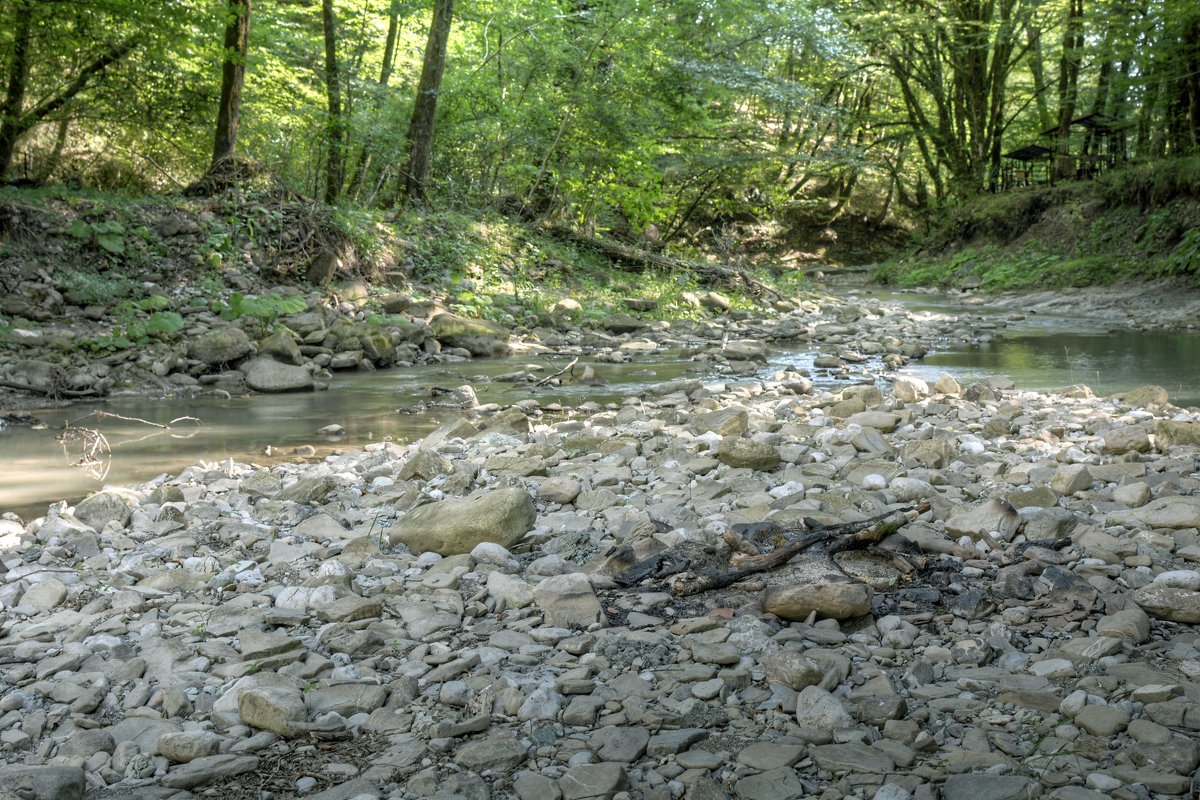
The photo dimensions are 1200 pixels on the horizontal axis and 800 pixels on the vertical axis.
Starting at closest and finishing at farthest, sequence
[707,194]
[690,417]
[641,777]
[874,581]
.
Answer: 1. [641,777]
2. [874,581]
3. [690,417]
4. [707,194]

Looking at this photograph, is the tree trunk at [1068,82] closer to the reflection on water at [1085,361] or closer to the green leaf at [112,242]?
the reflection on water at [1085,361]

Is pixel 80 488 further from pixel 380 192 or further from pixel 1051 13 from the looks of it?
pixel 1051 13

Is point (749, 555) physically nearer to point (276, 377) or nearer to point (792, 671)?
point (792, 671)

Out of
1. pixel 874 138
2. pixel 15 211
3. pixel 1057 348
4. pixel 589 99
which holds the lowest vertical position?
pixel 1057 348

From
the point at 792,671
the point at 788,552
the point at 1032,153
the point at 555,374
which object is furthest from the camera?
the point at 1032,153

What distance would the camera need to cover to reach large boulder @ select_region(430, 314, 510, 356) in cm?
921

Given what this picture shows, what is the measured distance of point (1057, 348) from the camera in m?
9.59

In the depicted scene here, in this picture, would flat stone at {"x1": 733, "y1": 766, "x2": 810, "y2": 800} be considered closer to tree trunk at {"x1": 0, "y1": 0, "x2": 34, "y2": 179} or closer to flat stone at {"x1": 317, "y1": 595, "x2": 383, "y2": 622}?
flat stone at {"x1": 317, "y1": 595, "x2": 383, "y2": 622}

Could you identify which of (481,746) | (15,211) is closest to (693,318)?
(15,211)

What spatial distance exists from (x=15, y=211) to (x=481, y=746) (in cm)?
885

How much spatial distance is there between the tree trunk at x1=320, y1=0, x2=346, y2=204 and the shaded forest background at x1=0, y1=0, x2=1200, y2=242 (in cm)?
4

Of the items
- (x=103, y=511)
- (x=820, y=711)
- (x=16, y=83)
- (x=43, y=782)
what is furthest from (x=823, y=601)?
(x=16, y=83)

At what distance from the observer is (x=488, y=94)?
12875mm

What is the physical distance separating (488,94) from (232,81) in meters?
3.78
